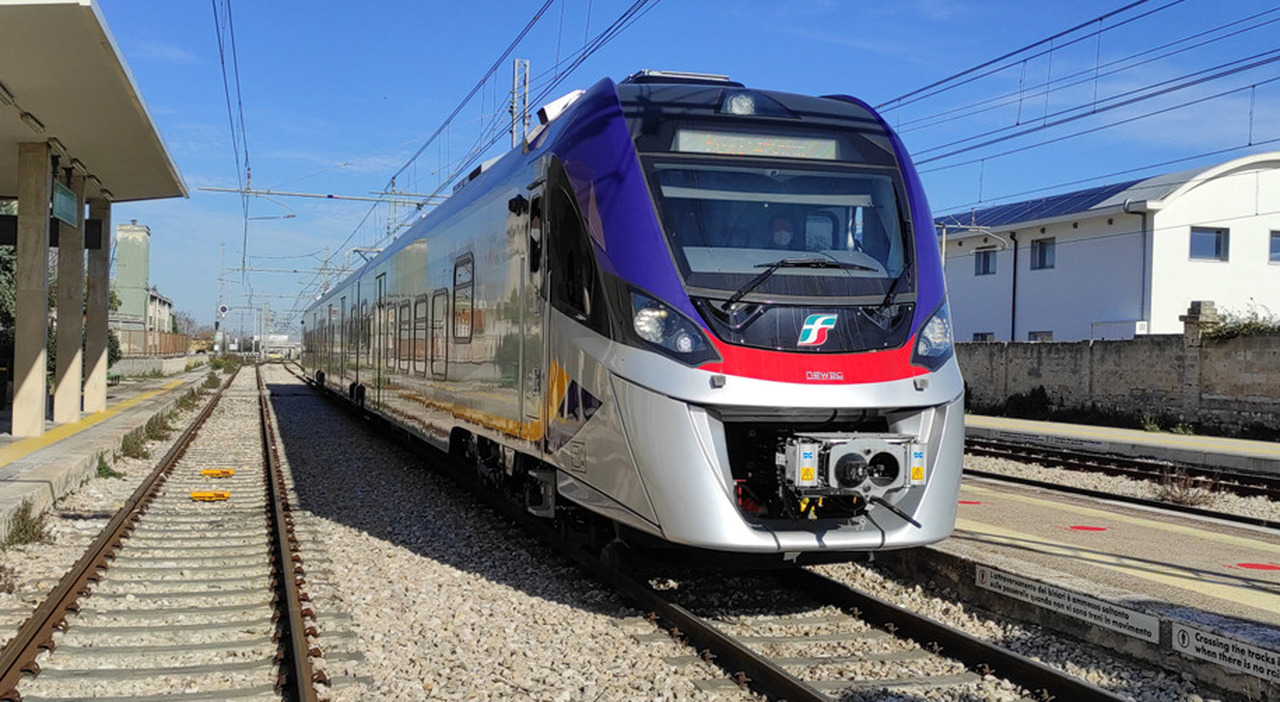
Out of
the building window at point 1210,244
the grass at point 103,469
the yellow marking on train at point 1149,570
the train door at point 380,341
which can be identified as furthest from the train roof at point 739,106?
the building window at point 1210,244

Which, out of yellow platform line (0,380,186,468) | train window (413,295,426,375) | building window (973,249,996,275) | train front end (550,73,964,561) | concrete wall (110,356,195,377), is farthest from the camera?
concrete wall (110,356,195,377)

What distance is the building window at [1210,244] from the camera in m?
30.8

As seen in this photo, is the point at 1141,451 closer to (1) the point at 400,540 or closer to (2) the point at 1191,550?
(2) the point at 1191,550

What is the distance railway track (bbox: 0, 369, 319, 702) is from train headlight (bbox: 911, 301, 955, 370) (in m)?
3.65

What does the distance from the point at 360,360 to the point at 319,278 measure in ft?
148

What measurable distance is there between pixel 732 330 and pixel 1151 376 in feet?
70.6

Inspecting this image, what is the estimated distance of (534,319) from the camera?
7.13 meters

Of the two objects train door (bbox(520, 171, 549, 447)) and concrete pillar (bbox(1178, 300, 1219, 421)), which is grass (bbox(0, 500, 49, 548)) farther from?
concrete pillar (bbox(1178, 300, 1219, 421))

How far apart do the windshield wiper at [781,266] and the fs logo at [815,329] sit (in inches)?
13.6

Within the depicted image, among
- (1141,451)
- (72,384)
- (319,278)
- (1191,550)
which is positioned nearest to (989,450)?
(1141,451)

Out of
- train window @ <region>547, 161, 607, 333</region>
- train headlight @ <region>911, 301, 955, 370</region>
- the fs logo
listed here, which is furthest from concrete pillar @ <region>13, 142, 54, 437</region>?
train headlight @ <region>911, 301, 955, 370</region>

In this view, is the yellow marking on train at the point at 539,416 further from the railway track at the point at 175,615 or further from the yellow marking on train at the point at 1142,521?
the yellow marking on train at the point at 1142,521

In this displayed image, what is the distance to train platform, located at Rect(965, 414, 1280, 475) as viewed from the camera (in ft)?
53.4

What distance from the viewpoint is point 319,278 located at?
6175 centimetres
